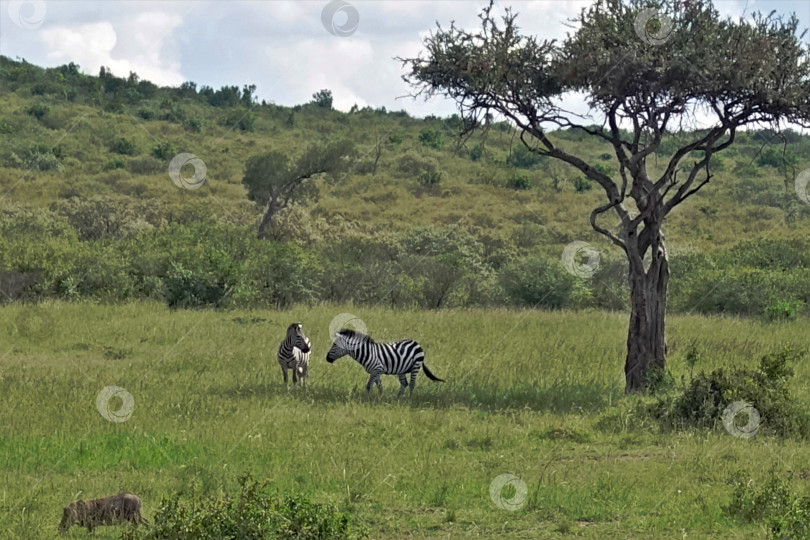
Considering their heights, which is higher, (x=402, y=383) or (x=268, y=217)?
(x=268, y=217)

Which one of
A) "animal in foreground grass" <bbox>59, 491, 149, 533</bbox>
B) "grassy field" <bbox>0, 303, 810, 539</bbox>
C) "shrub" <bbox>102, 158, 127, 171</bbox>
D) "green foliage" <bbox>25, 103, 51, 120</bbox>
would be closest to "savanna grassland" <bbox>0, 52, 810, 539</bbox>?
"grassy field" <bbox>0, 303, 810, 539</bbox>

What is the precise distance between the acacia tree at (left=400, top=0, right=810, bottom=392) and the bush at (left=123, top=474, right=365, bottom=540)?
8.32 metres

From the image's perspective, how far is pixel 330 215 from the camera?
52.4 m

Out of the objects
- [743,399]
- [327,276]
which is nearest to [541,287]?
[327,276]

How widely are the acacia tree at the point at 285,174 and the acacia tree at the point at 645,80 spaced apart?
32514mm

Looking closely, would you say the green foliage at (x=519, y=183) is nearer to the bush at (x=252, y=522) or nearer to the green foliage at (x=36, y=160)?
the green foliage at (x=36, y=160)

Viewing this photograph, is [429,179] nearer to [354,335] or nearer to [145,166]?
[145,166]

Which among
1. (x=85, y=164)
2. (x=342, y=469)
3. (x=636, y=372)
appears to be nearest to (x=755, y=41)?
(x=636, y=372)

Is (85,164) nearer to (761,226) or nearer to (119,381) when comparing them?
(761,226)

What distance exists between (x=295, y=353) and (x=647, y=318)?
5.11 m

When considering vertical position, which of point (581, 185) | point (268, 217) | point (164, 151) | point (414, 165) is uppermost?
point (414, 165)

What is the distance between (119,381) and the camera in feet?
45.7

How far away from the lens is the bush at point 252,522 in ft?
19.4

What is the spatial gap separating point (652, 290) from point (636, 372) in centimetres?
122
